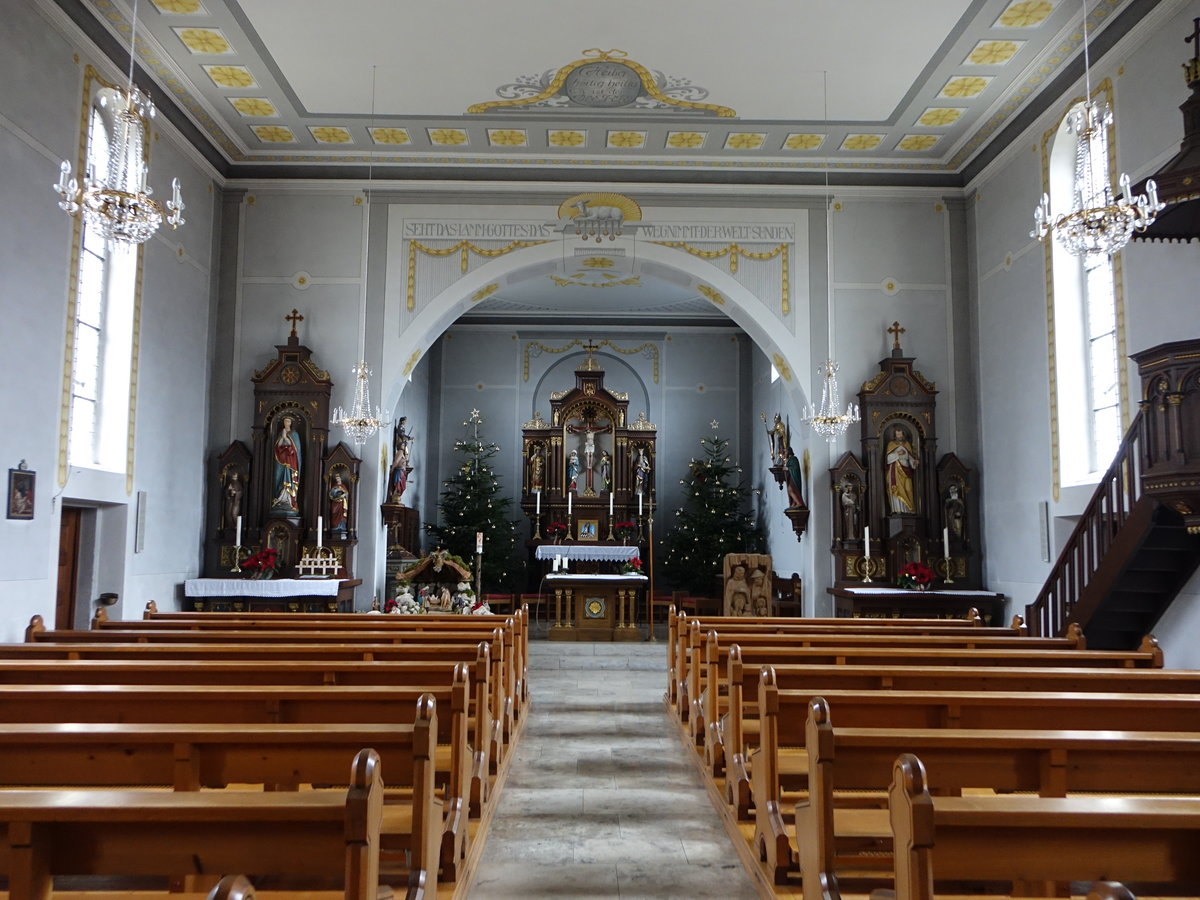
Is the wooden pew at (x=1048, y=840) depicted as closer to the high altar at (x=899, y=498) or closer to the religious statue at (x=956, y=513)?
the high altar at (x=899, y=498)

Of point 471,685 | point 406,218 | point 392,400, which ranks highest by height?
point 406,218

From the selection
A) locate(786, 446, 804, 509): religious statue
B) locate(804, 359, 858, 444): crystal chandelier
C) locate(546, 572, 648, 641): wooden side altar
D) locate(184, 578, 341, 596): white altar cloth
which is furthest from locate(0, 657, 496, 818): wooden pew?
locate(786, 446, 804, 509): religious statue

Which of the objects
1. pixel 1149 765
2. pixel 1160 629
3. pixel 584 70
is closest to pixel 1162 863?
pixel 1149 765

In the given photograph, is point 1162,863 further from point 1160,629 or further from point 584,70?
point 584,70

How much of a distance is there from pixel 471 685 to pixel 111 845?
134 inches

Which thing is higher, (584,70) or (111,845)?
(584,70)

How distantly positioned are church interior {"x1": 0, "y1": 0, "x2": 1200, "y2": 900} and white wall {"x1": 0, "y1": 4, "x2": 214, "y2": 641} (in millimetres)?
47

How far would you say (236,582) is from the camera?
37.7 feet

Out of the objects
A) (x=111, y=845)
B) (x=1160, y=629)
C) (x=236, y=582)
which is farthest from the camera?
(x=236, y=582)

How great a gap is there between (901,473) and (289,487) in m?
7.91

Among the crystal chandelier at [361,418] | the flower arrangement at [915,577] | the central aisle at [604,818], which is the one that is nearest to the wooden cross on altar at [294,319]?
the crystal chandelier at [361,418]

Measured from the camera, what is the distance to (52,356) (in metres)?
8.75

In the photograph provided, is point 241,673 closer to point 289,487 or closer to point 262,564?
point 262,564

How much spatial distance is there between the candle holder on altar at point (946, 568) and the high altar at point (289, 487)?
740 centimetres
